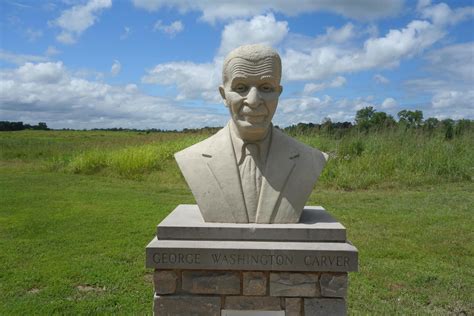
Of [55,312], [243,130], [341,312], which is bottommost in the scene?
[55,312]

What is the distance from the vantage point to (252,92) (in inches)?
126

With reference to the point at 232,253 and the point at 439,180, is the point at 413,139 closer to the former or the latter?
the point at 439,180

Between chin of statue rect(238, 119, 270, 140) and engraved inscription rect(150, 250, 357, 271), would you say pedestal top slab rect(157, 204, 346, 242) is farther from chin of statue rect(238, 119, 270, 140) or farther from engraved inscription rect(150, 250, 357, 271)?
chin of statue rect(238, 119, 270, 140)

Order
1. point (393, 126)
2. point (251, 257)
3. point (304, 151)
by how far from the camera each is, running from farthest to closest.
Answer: point (393, 126) → point (304, 151) → point (251, 257)

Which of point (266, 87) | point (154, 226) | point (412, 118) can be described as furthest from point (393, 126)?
point (266, 87)

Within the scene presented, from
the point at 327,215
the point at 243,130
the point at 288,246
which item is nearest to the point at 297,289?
the point at 288,246

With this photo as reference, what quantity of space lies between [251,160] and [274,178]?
0.23m

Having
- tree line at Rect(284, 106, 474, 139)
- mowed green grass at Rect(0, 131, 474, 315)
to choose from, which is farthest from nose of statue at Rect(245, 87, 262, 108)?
tree line at Rect(284, 106, 474, 139)

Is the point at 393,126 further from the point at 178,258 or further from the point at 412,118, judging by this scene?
the point at 178,258

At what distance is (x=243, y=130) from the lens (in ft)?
11.0

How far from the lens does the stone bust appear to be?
10.6 feet

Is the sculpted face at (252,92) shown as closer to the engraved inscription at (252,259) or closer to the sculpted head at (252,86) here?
the sculpted head at (252,86)

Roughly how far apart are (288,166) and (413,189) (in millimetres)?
8061

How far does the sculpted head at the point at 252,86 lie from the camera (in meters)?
3.20
